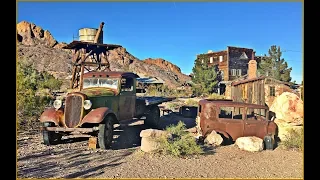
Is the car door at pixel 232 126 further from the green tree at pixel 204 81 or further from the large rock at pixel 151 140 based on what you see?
the green tree at pixel 204 81

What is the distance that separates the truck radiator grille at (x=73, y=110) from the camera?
8711 mm

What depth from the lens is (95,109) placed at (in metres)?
8.90

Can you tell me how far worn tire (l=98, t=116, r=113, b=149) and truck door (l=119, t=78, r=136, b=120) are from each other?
144 centimetres

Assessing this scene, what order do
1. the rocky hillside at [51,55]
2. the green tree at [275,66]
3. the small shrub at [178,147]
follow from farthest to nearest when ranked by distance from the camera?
the rocky hillside at [51,55] → the green tree at [275,66] → the small shrub at [178,147]

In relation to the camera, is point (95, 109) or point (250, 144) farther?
point (95, 109)

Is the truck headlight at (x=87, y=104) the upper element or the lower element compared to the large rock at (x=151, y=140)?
upper

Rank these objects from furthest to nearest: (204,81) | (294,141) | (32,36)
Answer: (32,36)
(204,81)
(294,141)

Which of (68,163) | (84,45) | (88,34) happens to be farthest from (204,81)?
(68,163)

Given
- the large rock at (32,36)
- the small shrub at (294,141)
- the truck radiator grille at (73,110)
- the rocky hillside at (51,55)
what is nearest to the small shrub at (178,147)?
the truck radiator grille at (73,110)

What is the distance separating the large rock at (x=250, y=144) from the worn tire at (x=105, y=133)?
3.83 m

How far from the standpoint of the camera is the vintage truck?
336 inches

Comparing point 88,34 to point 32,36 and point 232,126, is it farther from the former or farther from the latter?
point 32,36

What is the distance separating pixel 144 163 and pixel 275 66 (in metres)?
21.3
